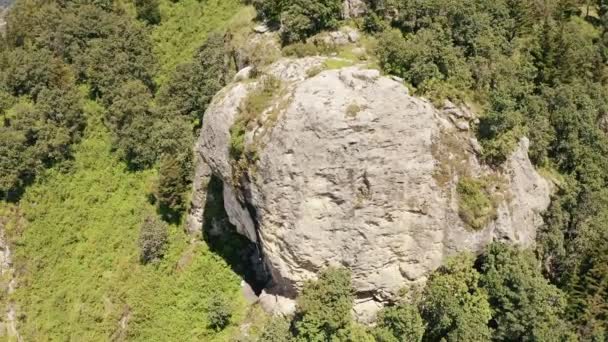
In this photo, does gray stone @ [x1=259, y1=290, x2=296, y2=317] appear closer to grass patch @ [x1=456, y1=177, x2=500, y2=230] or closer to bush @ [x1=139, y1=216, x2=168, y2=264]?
bush @ [x1=139, y1=216, x2=168, y2=264]

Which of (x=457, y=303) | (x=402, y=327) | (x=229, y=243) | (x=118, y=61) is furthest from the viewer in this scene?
(x=118, y=61)

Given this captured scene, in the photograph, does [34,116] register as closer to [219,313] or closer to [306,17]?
[219,313]

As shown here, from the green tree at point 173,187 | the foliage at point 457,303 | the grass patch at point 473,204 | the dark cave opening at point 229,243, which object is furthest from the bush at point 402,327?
the green tree at point 173,187

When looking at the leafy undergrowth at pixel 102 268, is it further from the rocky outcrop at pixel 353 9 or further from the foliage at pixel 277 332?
the rocky outcrop at pixel 353 9

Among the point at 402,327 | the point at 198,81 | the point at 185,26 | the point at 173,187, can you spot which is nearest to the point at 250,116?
the point at 173,187

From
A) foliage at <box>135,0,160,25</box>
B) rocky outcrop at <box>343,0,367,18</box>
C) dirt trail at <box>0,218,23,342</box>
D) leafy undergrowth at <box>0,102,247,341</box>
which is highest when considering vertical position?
rocky outcrop at <box>343,0,367,18</box>

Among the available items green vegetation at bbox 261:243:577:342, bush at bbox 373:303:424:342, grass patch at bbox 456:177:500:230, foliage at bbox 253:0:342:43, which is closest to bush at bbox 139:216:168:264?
green vegetation at bbox 261:243:577:342

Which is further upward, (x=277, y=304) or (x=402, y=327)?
(x=402, y=327)
